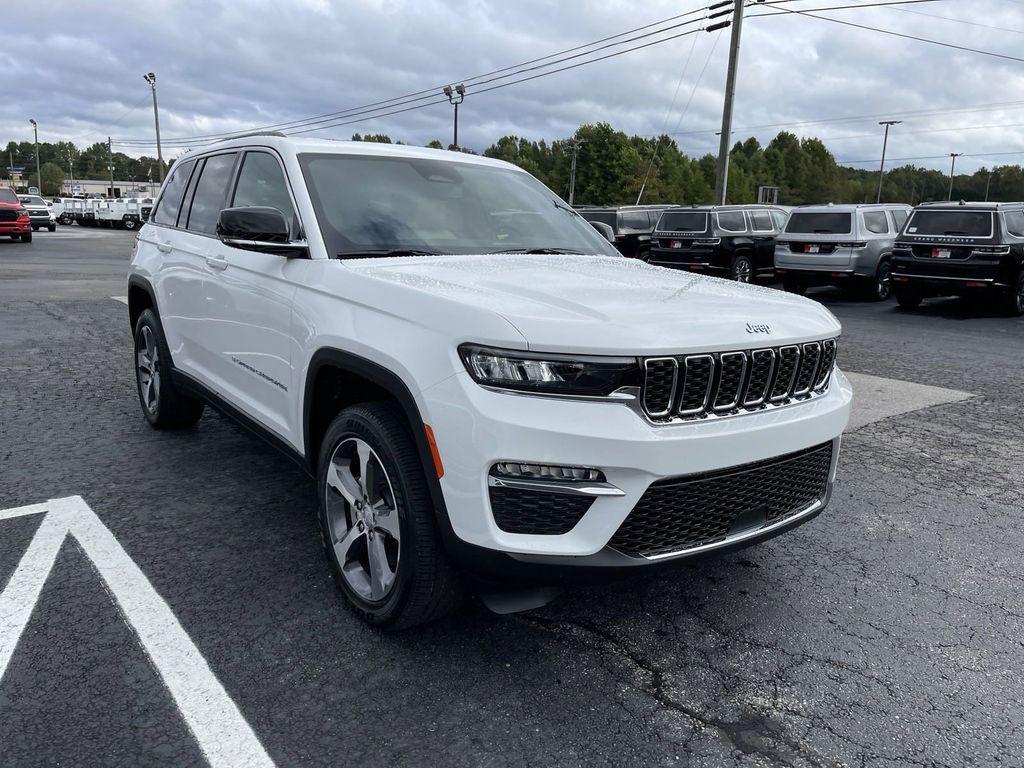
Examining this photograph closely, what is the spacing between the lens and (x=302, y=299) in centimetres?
330

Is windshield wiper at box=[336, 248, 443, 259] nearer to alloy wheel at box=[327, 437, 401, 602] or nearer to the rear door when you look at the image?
the rear door

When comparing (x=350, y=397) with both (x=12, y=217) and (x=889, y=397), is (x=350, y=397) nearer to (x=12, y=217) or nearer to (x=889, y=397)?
(x=889, y=397)

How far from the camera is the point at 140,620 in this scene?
3.04m

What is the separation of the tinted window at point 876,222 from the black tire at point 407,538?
1511 centimetres

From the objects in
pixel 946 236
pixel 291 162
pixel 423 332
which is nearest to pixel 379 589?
pixel 423 332

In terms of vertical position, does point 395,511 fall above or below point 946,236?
below

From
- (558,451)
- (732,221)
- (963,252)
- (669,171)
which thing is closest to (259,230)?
(558,451)

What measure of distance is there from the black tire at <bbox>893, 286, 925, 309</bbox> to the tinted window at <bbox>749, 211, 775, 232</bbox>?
452 cm

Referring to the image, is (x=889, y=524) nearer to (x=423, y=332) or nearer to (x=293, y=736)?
(x=423, y=332)

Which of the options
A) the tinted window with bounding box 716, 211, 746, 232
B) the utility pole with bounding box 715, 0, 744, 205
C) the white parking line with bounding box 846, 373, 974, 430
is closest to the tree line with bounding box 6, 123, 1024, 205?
the utility pole with bounding box 715, 0, 744, 205

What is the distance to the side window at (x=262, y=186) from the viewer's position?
3.68 m

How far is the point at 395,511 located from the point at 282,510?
5.34 feet

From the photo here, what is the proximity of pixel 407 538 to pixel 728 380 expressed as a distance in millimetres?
1167

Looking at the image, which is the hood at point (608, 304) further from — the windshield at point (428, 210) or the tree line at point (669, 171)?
the tree line at point (669, 171)
